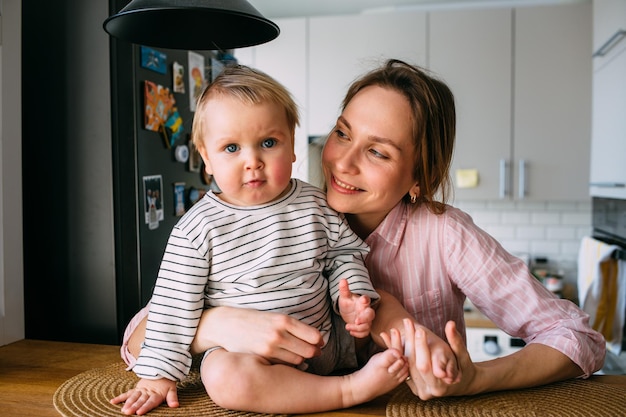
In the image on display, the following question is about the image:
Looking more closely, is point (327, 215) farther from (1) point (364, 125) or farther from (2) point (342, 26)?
(2) point (342, 26)

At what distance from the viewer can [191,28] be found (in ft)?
3.56

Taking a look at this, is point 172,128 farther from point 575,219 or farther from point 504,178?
point 575,219

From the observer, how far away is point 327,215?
41.7 inches

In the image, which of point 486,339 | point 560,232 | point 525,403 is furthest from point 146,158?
point 560,232

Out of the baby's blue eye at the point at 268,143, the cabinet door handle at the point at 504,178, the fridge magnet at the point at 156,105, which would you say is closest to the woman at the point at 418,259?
the baby's blue eye at the point at 268,143

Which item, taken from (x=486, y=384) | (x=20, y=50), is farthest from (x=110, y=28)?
(x=486, y=384)

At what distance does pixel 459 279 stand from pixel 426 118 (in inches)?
12.6

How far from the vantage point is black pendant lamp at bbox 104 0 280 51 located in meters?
1.02

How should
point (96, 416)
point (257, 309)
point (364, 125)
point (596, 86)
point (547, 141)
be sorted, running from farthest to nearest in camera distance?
point (547, 141) → point (596, 86) → point (364, 125) → point (257, 309) → point (96, 416)

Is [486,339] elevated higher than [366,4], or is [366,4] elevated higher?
[366,4]

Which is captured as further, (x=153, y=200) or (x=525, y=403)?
(x=153, y=200)

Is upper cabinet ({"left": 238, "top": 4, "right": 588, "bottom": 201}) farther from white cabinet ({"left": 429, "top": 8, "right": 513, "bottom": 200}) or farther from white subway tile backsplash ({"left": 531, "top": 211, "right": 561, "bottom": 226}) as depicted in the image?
white subway tile backsplash ({"left": 531, "top": 211, "right": 561, "bottom": 226})

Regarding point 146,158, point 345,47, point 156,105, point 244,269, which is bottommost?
point 244,269

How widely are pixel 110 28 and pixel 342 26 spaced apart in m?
2.78
